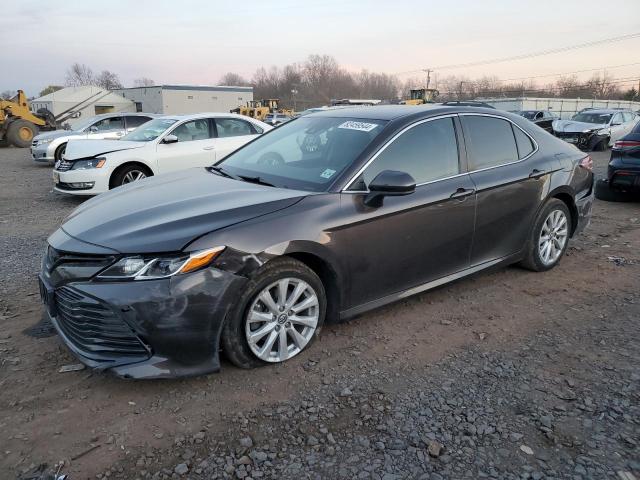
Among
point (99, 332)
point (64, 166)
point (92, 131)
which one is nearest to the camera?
point (99, 332)

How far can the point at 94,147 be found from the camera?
877 cm

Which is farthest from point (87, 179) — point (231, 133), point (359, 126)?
point (359, 126)

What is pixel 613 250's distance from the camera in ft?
19.5

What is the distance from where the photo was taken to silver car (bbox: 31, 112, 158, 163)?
14.4m

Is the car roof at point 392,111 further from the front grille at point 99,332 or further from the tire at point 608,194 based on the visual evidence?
the tire at point 608,194

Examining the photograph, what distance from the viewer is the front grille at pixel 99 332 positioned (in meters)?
2.79

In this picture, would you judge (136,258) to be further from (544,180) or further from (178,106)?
(178,106)

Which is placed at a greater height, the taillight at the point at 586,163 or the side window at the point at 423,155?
the side window at the point at 423,155

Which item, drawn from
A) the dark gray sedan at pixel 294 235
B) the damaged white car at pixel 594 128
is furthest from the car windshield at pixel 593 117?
the dark gray sedan at pixel 294 235

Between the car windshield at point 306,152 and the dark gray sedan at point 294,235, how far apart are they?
17mm

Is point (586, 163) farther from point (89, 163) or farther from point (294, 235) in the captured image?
point (89, 163)

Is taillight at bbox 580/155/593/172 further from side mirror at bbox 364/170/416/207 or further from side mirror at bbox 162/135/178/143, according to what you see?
side mirror at bbox 162/135/178/143

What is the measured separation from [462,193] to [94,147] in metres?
7.13

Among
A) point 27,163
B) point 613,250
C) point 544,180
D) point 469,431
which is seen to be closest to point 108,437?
point 469,431
